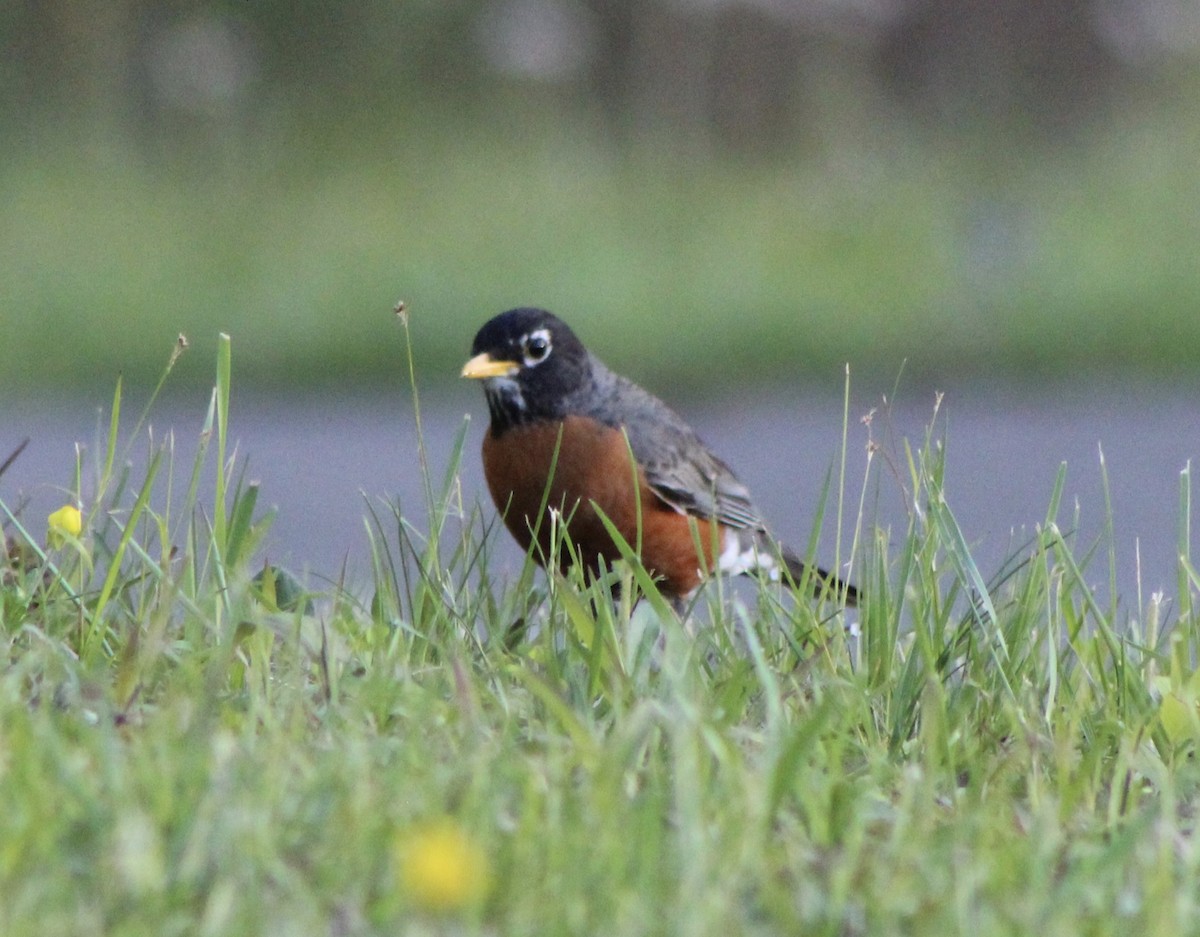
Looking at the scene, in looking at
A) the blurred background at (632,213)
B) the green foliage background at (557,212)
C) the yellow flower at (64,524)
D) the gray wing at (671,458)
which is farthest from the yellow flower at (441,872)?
the green foliage background at (557,212)

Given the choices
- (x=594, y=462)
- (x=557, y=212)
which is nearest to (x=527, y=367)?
(x=594, y=462)

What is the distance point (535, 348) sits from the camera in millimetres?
4938

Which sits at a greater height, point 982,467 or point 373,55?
point 373,55

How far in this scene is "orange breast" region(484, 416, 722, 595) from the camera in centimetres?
446

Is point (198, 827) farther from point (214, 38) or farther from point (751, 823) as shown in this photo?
point (214, 38)

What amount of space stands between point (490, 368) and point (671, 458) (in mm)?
517

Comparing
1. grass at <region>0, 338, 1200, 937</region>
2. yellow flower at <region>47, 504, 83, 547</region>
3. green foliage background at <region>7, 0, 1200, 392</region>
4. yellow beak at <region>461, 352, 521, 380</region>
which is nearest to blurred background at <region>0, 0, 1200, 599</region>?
green foliage background at <region>7, 0, 1200, 392</region>

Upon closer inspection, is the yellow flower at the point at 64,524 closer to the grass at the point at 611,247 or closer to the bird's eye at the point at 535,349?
the bird's eye at the point at 535,349

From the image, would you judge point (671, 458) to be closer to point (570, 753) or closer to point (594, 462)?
point (594, 462)

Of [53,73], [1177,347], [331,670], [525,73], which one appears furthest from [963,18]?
[331,670]

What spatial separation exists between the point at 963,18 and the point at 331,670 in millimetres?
11535

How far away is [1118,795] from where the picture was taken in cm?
257

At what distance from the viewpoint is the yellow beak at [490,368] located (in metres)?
4.82

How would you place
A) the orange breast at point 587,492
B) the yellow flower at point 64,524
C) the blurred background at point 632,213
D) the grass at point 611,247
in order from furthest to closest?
1. the grass at point 611,247
2. the blurred background at point 632,213
3. the orange breast at point 587,492
4. the yellow flower at point 64,524
